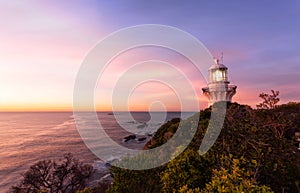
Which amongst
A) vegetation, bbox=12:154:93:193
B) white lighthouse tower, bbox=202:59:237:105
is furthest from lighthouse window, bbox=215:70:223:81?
vegetation, bbox=12:154:93:193

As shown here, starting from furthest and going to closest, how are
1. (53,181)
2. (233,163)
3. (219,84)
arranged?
(219,84) → (53,181) → (233,163)

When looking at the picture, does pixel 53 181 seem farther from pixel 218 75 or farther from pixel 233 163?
pixel 233 163

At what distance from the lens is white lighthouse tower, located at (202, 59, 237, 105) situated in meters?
25.5

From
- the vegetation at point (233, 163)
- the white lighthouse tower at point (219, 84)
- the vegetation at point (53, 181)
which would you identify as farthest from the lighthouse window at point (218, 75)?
the vegetation at point (53, 181)

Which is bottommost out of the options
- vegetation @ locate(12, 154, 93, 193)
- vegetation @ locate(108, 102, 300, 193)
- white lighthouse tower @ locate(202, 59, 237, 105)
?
vegetation @ locate(12, 154, 93, 193)

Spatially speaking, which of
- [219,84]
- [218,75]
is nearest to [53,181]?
[219,84]

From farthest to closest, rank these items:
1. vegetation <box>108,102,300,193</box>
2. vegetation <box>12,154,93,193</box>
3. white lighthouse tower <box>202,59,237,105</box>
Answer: white lighthouse tower <box>202,59,237,105</box> < vegetation <box>12,154,93,193</box> < vegetation <box>108,102,300,193</box>

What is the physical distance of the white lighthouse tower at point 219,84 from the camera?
25484mm

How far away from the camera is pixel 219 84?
25.6 m

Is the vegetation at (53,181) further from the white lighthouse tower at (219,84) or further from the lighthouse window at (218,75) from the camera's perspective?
the lighthouse window at (218,75)

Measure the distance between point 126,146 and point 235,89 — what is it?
36.3m

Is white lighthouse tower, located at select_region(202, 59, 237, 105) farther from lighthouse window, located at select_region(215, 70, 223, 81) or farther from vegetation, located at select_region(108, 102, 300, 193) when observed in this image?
vegetation, located at select_region(108, 102, 300, 193)

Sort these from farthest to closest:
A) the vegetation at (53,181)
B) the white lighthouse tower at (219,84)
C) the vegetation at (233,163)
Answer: the white lighthouse tower at (219,84) < the vegetation at (53,181) < the vegetation at (233,163)

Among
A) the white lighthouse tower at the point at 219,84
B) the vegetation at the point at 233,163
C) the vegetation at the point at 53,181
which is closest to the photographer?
the vegetation at the point at 233,163
